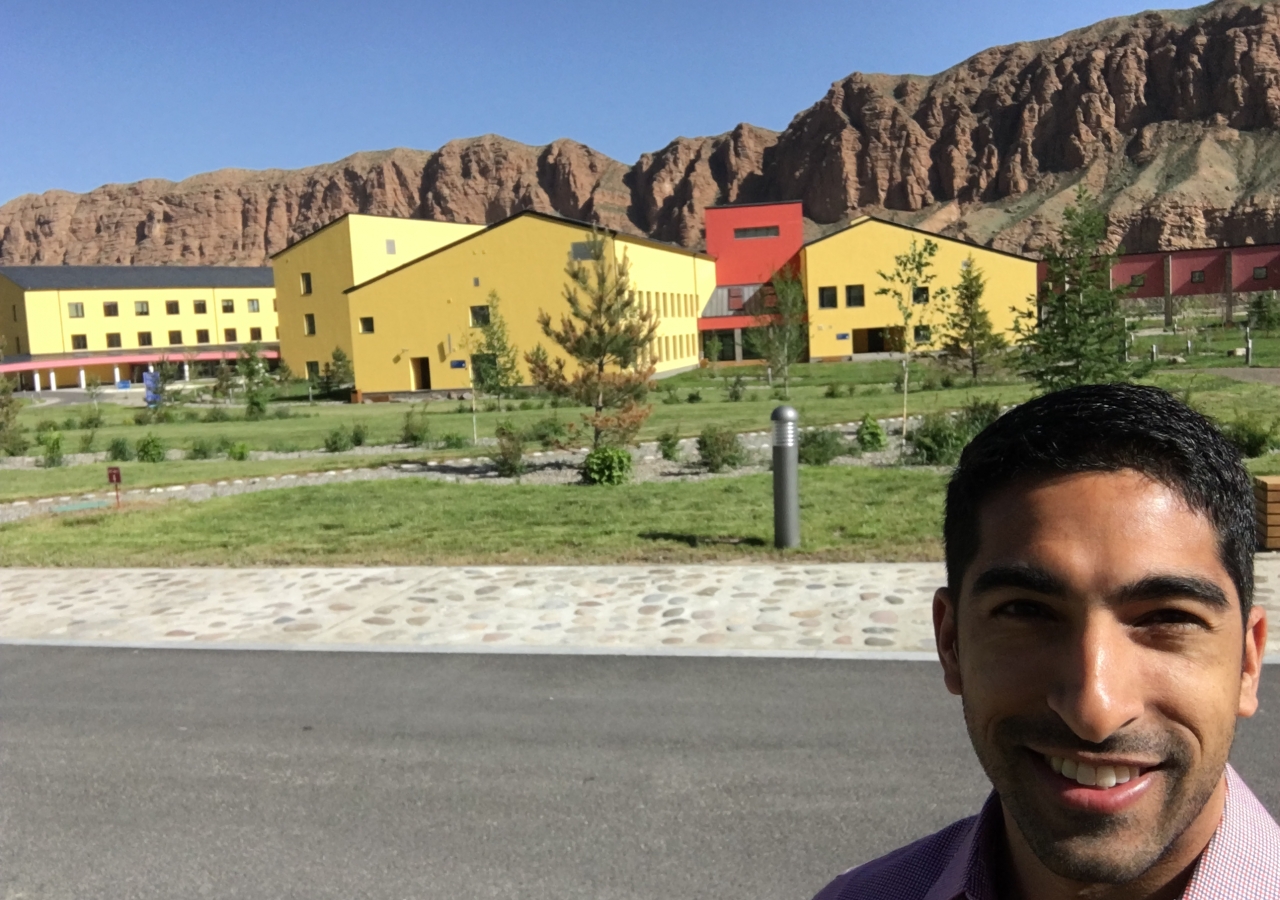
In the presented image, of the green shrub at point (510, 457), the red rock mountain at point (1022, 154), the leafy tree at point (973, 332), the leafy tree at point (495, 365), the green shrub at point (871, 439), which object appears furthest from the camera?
the red rock mountain at point (1022, 154)

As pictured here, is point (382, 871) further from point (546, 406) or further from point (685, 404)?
point (546, 406)

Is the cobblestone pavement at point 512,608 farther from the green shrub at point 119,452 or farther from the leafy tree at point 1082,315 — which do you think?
the green shrub at point 119,452

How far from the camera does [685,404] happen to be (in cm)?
3716

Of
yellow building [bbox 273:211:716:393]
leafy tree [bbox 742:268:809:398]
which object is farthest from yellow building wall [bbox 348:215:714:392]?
leafy tree [bbox 742:268:809:398]

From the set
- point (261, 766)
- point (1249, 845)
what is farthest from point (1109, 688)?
point (261, 766)

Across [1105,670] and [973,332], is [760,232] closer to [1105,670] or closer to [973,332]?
[973,332]

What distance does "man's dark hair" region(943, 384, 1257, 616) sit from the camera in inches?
46.1

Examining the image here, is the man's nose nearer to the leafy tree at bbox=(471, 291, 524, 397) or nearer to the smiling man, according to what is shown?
the smiling man

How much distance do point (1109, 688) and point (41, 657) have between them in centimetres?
856

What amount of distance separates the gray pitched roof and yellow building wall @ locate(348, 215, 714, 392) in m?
40.4

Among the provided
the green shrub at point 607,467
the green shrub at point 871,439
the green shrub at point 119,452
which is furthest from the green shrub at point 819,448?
the green shrub at point 119,452

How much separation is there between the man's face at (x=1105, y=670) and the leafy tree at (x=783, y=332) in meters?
36.0

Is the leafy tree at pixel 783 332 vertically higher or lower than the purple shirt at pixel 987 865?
higher

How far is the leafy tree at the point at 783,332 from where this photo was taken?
40562 millimetres
